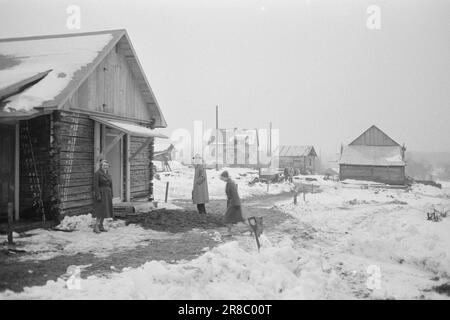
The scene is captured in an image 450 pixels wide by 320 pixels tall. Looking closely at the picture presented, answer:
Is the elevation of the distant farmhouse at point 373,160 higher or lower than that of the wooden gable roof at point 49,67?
lower

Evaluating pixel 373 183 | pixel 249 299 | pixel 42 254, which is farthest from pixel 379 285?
pixel 373 183

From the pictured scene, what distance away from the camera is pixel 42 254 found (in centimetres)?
759

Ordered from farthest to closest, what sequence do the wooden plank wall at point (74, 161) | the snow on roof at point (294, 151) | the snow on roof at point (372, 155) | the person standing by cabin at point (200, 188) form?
the snow on roof at point (294, 151) < the snow on roof at point (372, 155) < the person standing by cabin at point (200, 188) < the wooden plank wall at point (74, 161)

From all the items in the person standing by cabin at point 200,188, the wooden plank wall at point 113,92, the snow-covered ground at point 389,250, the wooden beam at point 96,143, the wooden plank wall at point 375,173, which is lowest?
the wooden plank wall at point 375,173

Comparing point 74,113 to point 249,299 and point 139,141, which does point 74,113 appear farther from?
point 249,299

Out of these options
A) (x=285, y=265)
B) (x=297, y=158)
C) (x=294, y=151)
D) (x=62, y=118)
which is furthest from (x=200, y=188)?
(x=294, y=151)

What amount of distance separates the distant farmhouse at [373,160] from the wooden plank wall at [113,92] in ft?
92.6

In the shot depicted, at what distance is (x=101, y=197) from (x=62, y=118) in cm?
265

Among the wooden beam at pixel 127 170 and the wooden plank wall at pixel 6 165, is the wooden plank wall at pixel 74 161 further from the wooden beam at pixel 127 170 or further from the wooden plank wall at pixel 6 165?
the wooden beam at pixel 127 170

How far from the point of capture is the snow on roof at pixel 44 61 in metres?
9.97

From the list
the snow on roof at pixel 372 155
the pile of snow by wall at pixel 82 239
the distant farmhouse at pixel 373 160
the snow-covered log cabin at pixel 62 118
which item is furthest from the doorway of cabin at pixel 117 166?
the snow on roof at pixel 372 155

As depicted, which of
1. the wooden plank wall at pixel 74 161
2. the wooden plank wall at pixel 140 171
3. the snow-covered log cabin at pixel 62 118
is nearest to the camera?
the snow-covered log cabin at pixel 62 118

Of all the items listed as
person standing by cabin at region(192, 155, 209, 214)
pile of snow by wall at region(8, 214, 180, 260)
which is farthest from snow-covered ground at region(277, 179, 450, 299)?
pile of snow by wall at region(8, 214, 180, 260)
